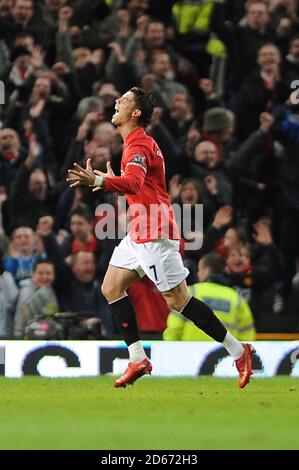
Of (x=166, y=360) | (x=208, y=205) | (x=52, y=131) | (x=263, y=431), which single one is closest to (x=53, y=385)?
(x=166, y=360)

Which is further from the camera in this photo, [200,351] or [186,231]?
[186,231]

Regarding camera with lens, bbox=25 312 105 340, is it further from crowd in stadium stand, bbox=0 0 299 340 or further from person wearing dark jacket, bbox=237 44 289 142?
person wearing dark jacket, bbox=237 44 289 142

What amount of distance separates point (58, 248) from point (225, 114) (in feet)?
7.59

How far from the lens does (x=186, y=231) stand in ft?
40.3

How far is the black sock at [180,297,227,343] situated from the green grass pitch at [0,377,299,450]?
1.34ft

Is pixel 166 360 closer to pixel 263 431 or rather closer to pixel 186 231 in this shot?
pixel 186 231

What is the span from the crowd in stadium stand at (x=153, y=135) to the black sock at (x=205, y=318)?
9.47 ft

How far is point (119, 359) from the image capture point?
1020 centimetres

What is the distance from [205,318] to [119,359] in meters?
1.97

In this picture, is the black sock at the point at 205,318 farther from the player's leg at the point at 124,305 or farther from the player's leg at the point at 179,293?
the player's leg at the point at 124,305

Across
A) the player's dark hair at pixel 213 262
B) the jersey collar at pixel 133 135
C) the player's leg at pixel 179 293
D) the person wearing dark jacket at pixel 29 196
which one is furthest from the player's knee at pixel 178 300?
the person wearing dark jacket at pixel 29 196

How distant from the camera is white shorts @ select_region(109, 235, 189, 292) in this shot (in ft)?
27.4

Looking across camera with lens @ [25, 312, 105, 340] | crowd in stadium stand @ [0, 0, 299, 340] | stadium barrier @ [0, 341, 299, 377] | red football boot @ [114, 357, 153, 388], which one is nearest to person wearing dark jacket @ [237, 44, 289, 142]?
crowd in stadium stand @ [0, 0, 299, 340]

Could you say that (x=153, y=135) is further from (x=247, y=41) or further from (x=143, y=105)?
(x=143, y=105)
